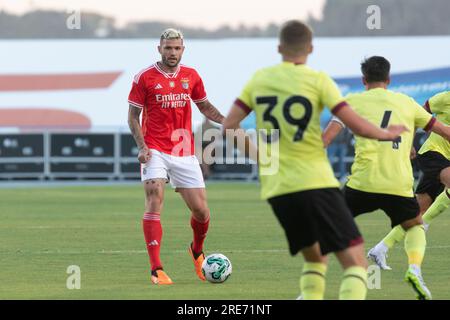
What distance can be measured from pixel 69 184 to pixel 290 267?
24178 millimetres

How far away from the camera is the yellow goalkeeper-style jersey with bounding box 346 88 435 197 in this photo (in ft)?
34.9

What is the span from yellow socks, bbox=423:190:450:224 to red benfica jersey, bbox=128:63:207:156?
14.0 ft

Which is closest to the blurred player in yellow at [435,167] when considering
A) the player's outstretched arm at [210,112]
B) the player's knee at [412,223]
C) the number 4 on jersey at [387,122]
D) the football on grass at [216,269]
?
the player's outstretched arm at [210,112]

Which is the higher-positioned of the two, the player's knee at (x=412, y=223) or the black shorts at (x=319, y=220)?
the black shorts at (x=319, y=220)

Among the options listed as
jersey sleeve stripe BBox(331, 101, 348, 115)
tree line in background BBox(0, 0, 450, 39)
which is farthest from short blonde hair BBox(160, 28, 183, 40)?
tree line in background BBox(0, 0, 450, 39)

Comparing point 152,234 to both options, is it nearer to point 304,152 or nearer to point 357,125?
point 304,152

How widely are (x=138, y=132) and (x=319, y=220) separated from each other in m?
3.95

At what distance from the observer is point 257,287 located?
11359mm

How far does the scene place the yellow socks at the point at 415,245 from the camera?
1074cm

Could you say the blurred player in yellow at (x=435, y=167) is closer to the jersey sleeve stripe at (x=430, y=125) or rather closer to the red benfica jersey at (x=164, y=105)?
the red benfica jersey at (x=164, y=105)

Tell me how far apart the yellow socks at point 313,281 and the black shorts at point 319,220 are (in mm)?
258

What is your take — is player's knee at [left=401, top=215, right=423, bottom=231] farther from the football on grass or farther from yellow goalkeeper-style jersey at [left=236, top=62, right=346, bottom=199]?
yellow goalkeeper-style jersey at [left=236, top=62, right=346, bottom=199]

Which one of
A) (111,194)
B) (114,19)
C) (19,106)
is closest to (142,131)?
(111,194)

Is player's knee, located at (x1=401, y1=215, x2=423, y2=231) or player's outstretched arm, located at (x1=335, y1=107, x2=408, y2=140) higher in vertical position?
player's outstretched arm, located at (x1=335, y1=107, x2=408, y2=140)
